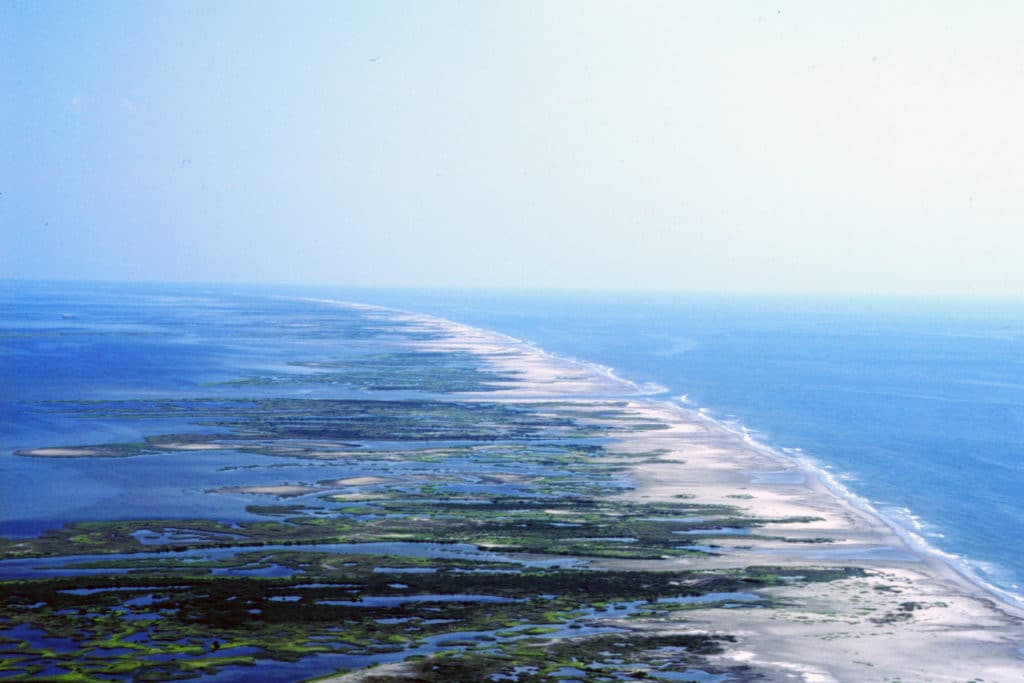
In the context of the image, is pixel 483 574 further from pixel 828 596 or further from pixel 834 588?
pixel 834 588

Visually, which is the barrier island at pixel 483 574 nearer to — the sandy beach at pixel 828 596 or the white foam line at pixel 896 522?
the sandy beach at pixel 828 596

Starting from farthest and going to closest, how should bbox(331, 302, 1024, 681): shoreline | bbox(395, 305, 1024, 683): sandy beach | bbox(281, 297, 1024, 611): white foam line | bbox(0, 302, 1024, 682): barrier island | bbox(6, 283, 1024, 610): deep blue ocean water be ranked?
bbox(6, 283, 1024, 610): deep blue ocean water
bbox(281, 297, 1024, 611): white foam line
bbox(331, 302, 1024, 681): shoreline
bbox(395, 305, 1024, 683): sandy beach
bbox(0, 302, 1024, 682): barrier island

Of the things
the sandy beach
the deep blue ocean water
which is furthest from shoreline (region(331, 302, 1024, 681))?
the deep blue ocean water

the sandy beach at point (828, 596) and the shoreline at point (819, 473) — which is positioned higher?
the sandy beach at point (828, 596)

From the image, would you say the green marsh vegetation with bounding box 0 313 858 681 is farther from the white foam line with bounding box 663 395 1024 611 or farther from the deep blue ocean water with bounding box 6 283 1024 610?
the deep blue ocean water with bounding box 6 283 1024 610

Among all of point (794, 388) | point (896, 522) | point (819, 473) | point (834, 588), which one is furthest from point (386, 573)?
point (794, 388)

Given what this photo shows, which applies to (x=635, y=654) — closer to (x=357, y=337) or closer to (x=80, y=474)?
(x=80, y=474)

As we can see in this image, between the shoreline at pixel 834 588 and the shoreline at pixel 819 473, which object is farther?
the shoreline at pixel 819 473

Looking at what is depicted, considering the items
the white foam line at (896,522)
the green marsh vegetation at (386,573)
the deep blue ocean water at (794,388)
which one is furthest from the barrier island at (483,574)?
the deep blue ocean water at (794,388)
